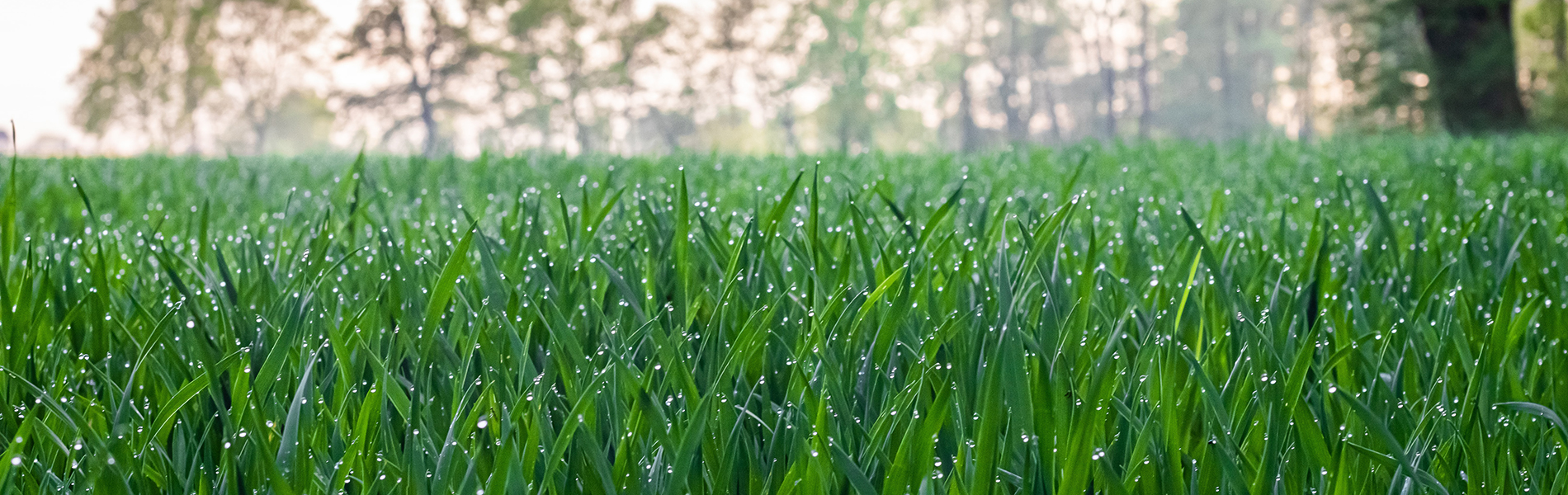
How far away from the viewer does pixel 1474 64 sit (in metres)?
12.6

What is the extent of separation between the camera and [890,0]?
37.4m

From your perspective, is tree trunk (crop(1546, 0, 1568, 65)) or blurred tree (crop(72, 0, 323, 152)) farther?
blurred tree (crop(72, 0, 323, 152))

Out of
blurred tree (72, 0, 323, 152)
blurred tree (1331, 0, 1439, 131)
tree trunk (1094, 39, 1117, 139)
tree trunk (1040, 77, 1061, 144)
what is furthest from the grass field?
tree trunk (1040, 77, 1061, 144)

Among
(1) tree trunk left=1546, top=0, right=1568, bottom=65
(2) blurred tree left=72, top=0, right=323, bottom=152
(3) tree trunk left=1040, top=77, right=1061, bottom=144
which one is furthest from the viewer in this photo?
(3) tree trunk left=1040, top=77, right=1061, bottom=144

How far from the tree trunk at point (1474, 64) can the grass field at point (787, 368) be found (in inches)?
504

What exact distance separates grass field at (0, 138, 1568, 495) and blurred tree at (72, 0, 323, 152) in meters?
38.0

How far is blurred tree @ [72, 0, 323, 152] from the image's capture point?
118ft

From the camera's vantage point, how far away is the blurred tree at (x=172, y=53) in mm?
35906

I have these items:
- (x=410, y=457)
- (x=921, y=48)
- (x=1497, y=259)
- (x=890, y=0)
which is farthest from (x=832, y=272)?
(x=921, y=48)

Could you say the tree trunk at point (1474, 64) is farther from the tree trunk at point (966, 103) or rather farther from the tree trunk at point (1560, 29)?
the tree trunk at point (966, 103)

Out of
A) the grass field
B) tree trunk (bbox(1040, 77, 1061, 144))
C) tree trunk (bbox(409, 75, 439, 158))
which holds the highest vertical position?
tree trunk (bbox(409, 75, 439, 158))

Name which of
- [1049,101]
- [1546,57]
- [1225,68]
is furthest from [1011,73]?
[1546,57]

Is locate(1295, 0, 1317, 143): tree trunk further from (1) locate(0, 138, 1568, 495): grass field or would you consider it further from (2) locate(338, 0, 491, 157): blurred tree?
(1) locate(0, 138, 1568, 495): grass field

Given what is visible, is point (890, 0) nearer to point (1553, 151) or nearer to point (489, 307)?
point (1553, 151)
